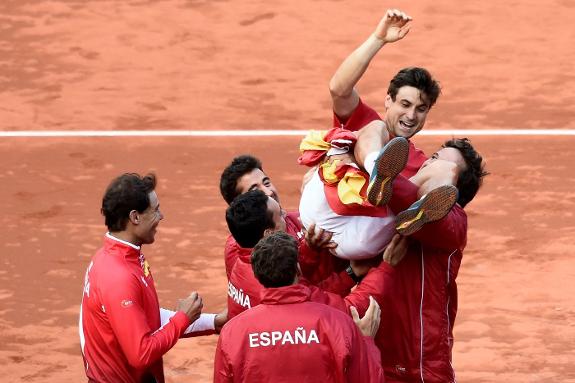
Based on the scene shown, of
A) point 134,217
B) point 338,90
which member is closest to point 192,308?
point 134,217

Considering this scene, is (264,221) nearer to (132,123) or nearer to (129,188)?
(129,188)

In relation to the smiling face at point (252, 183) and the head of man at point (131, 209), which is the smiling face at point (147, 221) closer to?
the head of man at point (131, 209)

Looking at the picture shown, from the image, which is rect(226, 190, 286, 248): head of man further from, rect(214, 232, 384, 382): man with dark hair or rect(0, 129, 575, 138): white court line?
rect(0, 129, 575, 138): white court line

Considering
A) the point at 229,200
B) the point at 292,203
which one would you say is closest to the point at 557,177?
the point at 292,203

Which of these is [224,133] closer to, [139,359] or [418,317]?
[418,317]

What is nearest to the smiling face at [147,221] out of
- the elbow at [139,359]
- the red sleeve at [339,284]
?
the elbow at [139,359]

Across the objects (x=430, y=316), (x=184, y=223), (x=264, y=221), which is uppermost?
(x=264, y=221)

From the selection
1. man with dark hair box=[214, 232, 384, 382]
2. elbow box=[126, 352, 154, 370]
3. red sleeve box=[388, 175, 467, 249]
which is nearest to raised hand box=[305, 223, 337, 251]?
red sleeve box=[388, 175, 467, 249]

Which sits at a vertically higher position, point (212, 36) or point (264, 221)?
point (264, 221)

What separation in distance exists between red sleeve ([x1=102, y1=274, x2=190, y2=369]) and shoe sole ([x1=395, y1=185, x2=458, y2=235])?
1431 millimetres

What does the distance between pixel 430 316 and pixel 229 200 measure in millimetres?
1587

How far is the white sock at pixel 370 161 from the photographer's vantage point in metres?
7.21

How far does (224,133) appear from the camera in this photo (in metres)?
16.1

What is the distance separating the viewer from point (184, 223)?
13.7m
